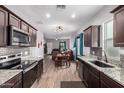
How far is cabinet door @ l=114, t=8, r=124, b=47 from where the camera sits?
2.28 m

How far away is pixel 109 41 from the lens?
3951 mm

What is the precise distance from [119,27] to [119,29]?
4cm

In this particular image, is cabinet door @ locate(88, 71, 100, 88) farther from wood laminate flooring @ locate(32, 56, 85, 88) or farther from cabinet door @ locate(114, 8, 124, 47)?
wood laminate flooring @ locate(32, 56, 85, 88)

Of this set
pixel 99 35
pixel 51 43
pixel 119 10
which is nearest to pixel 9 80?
pixel 119 10

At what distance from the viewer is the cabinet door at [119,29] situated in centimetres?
228

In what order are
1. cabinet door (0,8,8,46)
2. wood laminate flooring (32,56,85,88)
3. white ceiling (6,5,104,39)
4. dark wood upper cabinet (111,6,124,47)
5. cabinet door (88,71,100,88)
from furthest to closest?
wood laminate flooring (32,56,85,88) → white ceiling (6,5,104,39) → cabinet door (88,71,100,88) → dark wood upper cabinet (111,6,124,47) → cabinet door (0,8,8,46)

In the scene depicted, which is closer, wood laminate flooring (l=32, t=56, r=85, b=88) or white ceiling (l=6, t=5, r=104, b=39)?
white ceiling (l=6, t=5, r=104, b=39)

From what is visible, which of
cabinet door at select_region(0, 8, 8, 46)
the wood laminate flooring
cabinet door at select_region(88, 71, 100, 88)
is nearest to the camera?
cabinet door at select_region(0, 8, 8, 46)

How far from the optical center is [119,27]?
7.80ft

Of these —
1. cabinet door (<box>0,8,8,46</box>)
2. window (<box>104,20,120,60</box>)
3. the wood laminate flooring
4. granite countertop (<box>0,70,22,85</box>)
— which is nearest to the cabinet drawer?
granite countertop (<box>0,70,22,85</box>)

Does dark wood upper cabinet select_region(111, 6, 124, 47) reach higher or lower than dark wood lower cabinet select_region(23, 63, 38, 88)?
higher

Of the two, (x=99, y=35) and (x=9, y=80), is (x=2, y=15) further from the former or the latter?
(x=99, y=35)

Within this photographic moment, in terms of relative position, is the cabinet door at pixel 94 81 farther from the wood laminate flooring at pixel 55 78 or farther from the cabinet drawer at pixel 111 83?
the wood laminate flooring at pixel 55 78
